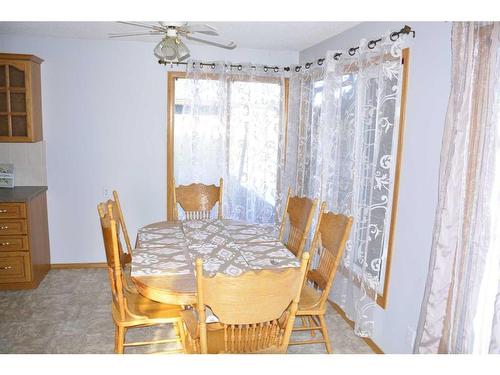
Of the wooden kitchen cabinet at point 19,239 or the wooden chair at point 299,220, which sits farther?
the wooden kitchen cabinet at point 19,239

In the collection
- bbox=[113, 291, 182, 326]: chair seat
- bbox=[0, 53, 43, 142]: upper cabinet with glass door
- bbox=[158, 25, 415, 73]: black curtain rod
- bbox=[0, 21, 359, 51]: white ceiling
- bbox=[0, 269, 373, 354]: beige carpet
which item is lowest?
bbox=[0, 269, 373, 354]: beige carpet

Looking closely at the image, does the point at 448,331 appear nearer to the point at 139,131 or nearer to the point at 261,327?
the point at 261,327

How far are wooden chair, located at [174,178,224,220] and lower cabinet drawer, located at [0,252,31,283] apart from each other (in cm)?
149

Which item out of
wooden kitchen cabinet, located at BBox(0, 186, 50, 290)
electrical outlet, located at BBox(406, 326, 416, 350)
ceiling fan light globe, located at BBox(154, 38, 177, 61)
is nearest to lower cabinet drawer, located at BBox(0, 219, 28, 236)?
→ wooden kitchen cabinet, located at BBox(0, 186, 50, 290)

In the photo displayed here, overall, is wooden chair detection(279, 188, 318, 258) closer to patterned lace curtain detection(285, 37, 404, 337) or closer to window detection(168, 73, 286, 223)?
patterned lace curtain detection(285, 37, 404, 337)

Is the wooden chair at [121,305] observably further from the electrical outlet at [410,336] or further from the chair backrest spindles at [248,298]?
the electrical outlet at [410,336]

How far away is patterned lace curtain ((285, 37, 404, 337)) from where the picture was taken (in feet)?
8.82

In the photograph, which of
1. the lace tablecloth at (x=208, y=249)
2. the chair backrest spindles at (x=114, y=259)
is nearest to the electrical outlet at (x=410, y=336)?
the lace tablecloth at (x=208, y=249)

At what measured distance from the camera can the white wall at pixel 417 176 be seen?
228cm

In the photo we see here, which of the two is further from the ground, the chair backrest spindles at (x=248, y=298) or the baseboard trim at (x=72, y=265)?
the chair backrest spindles at (x=248, y=298)

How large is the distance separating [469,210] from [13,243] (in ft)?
12.2

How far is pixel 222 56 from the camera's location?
4336 millimetres

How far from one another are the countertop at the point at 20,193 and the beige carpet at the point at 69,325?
897 mm

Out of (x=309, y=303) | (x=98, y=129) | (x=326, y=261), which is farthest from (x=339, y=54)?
(x=98, y=129)
